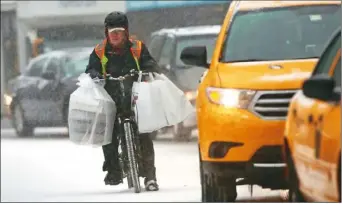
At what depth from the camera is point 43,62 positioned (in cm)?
783

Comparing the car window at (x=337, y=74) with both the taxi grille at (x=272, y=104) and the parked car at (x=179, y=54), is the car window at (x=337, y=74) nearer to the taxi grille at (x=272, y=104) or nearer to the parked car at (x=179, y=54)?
the taxi grille at (x=272, y=104)

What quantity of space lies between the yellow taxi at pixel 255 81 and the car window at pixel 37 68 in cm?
158

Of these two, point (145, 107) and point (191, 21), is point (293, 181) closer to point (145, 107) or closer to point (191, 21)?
point (145, 107)

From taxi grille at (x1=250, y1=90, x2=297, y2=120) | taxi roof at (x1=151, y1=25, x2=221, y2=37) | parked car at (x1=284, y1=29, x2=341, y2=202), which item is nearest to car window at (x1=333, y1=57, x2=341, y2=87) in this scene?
parked car at (x1=284, y1=29, x2=341, y2=202)

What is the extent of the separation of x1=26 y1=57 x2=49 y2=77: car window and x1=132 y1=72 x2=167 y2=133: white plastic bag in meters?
1.06

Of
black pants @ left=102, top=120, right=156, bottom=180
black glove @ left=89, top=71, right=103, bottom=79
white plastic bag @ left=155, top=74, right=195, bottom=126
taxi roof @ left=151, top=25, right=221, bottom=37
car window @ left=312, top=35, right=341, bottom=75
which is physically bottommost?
black pants @ left=102, top=120, right=156, bottom=180

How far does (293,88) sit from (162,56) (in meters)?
1.62

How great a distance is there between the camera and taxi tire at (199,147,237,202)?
6.57 m

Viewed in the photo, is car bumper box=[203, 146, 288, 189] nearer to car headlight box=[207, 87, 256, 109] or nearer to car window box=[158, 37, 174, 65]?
car headlight box=[207, 87, 256, 109]

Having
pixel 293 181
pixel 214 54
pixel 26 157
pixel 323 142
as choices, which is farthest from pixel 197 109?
pixel 26 157

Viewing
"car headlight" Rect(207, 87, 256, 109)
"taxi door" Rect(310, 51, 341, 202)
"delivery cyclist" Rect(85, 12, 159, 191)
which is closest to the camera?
"taxi door" Rect(310, 51, 341, 202)

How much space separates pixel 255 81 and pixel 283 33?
1.09 feet

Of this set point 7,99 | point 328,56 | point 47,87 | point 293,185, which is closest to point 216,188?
point 293,185

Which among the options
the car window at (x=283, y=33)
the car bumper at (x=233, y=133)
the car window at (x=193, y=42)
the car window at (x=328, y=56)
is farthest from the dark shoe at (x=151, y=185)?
the car window at (x=328, y=56)
